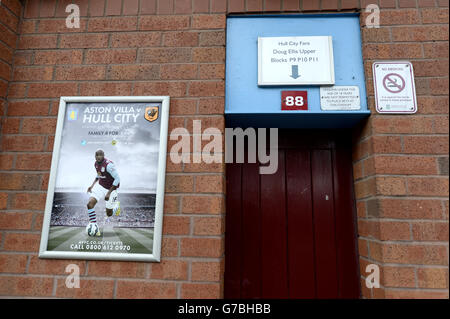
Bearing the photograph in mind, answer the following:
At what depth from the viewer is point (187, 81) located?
190 centimetres

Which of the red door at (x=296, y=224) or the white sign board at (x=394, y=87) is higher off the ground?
the white sign board at (x=394, y=87)

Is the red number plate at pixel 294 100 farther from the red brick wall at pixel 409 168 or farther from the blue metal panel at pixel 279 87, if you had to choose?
the red brick wall at pixel 409 168

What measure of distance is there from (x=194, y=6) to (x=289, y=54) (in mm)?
832

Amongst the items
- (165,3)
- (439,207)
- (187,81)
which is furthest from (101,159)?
(439,207)

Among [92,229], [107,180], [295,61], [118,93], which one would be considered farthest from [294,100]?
[92,229]

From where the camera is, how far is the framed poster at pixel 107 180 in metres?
1.72

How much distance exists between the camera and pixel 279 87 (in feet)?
6.21

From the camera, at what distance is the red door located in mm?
1949

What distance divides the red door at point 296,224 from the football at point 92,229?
0.94 meters

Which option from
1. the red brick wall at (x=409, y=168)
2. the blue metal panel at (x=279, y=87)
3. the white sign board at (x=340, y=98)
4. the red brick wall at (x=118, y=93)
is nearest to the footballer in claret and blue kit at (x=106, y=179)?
the red brick wall at (x=118, y=93)

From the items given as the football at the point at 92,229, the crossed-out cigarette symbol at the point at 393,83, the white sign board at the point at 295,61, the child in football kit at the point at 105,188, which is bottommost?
the football at the point at 92,229

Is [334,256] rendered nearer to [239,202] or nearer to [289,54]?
[239,202]

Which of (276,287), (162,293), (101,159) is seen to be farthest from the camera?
(276,287)

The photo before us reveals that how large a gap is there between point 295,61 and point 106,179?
1598 mm
